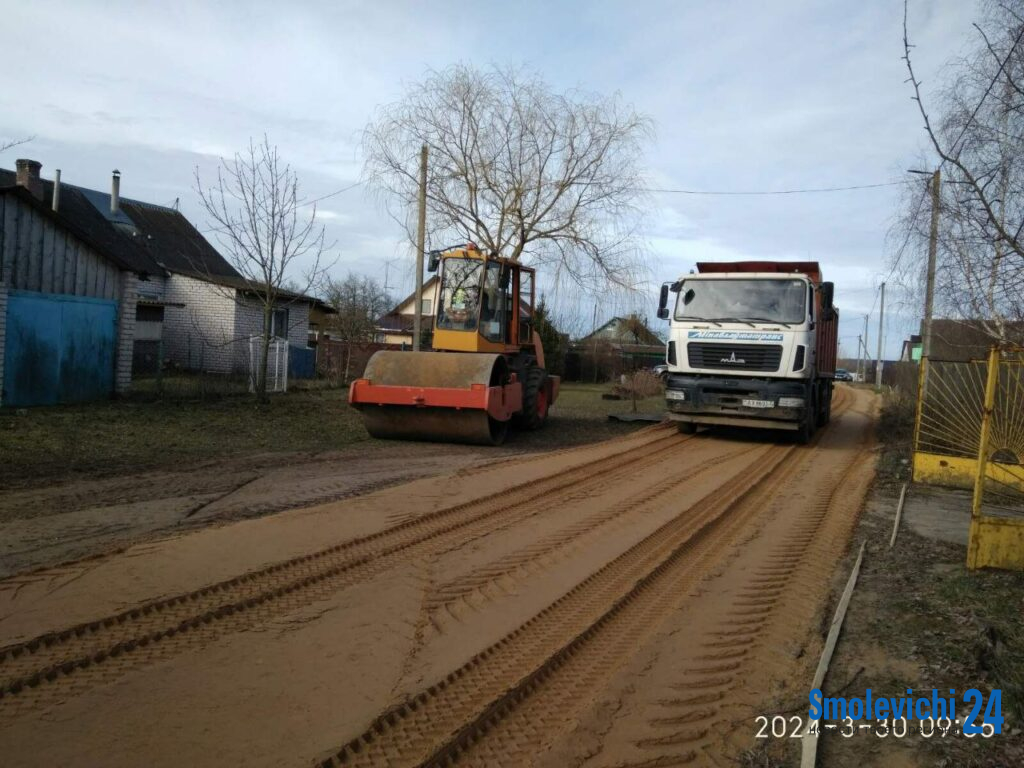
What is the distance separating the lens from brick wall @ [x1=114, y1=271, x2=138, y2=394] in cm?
1758

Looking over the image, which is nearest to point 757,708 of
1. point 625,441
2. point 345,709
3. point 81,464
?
point 345,709

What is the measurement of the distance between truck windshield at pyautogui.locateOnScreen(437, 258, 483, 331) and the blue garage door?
8.01m

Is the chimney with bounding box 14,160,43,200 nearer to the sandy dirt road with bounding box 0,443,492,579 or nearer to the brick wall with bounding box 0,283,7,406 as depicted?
the brick wall with bounding box 0,283,7,406

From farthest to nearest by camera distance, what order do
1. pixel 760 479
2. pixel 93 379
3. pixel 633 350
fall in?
1. pixel 633 350
2. pixel 93 379
3. pixel 760 479

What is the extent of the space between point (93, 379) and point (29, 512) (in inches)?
421

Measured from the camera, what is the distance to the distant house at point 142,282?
1560 cm

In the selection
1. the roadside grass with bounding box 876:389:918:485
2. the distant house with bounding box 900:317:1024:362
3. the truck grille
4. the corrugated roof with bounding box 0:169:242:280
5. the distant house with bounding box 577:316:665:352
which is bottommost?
the roadside grass with bounding box 876:389:918:485

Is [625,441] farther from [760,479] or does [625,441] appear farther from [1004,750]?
[1004,750]

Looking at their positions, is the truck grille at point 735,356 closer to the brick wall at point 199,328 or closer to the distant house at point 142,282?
the distant house at point 142,282

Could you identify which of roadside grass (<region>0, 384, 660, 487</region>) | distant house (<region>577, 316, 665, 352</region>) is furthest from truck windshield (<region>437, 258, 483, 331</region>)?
distant house (<region>577, 316, 665, 352</region>)

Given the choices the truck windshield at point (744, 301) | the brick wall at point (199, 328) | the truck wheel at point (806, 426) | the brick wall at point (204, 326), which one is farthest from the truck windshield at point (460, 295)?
the brick wall at point (199, 328)

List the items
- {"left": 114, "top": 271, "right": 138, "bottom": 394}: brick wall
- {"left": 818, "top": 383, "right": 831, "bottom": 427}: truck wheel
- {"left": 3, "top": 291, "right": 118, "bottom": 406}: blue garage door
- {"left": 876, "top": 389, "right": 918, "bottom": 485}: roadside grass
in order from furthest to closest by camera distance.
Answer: {"left": 818, "top": 383, "right": 831, "bottom": 427}: truck wheel → {"left": 114, "top": 271, "right": 138, "bottom": 394}: brick wall → {"left": 3, "top": 291, "right": 118, "bottom": 406}: blue garage door → {"left": 876, "top": 389, "right": 918, "bottom": 485}: roadside grass

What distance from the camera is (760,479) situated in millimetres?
11242

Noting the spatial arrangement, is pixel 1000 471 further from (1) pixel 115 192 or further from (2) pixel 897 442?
(1) pixel 115 192
